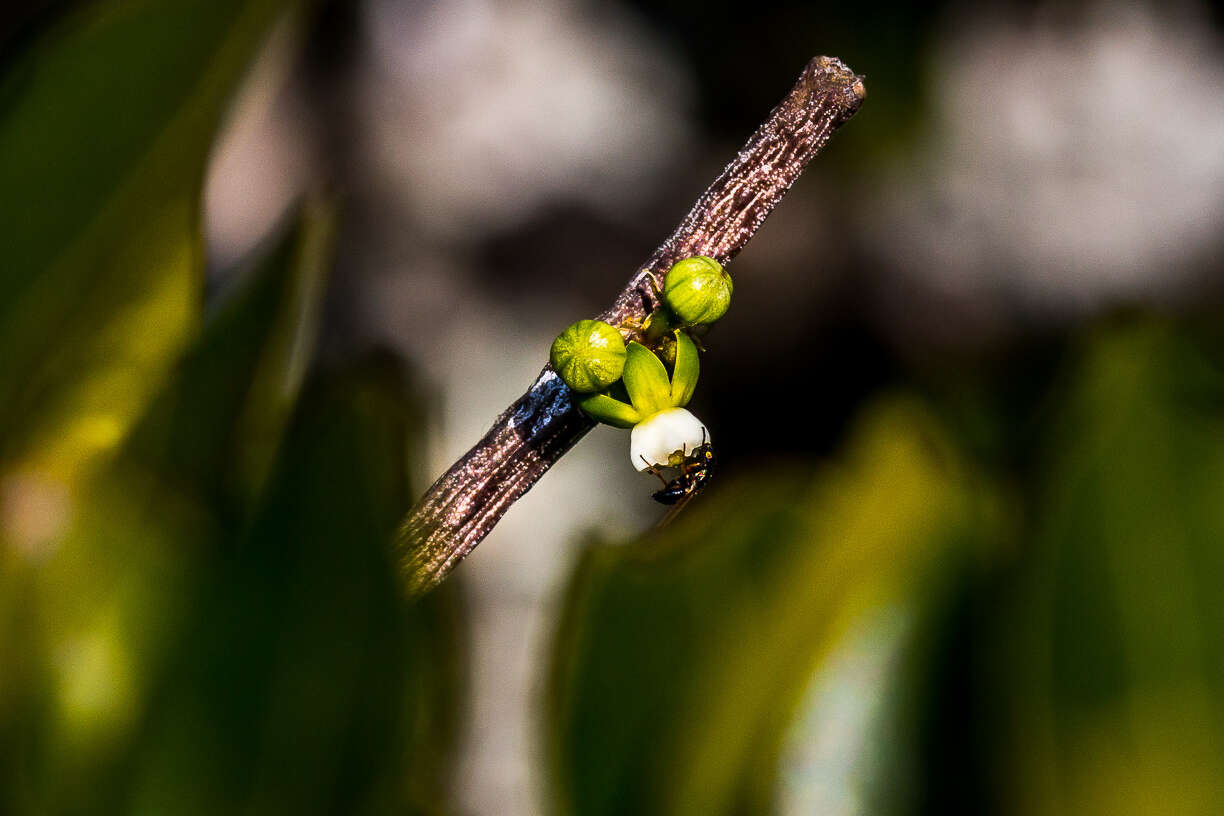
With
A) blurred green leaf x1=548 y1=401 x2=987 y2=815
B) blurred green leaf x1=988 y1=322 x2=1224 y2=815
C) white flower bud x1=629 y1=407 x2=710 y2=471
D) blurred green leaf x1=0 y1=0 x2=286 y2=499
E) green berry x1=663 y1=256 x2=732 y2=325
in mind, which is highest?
blurred green leaf x1=0 y1=0 x2=286 y2=499

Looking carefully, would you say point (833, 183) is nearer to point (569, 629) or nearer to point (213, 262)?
point (213, 262)

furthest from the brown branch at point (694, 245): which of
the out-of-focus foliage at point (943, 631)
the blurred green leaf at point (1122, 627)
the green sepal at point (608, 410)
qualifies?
the blurred green leaf at point (1122, 627)

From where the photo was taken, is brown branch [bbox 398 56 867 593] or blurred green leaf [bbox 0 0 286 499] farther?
brown branch [bbox 398 56 867 593]

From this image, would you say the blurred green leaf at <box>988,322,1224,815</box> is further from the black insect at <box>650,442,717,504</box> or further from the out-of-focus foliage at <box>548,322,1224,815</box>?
the black insect at <box>650,442,717,504</box>

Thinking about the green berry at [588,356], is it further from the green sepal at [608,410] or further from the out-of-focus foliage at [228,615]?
the out-of-focus foliage at [228,615]

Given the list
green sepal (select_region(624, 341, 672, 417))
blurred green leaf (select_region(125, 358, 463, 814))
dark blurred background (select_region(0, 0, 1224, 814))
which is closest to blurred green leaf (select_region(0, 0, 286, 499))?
dark blurred background (select_region(0, 0, 1224, 814))

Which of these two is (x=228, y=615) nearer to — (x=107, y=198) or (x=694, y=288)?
(x=107, y=198)

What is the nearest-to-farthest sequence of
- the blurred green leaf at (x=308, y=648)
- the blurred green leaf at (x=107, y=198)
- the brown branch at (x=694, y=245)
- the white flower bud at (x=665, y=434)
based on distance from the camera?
the blurred green leaf at (x=308, y=648) < the blurred green leaf at (x=107, y=198) < the brown branch at (x=694, y=245) < the white flower bud at (x=665, y=434)
